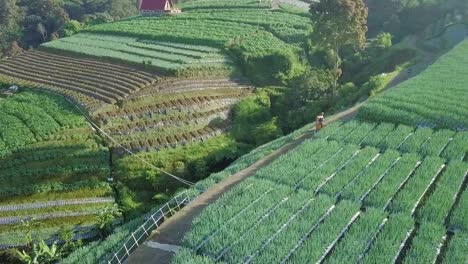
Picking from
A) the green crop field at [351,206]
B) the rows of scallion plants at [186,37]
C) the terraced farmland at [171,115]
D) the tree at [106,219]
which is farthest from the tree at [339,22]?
the tree at [106,219]

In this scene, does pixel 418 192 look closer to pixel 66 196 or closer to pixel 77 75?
pixel 66 196

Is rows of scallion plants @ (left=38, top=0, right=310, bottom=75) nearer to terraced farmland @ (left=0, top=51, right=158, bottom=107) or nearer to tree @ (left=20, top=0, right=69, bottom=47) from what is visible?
terraced farmland @ (left=0, top=51, right=158, bottom=107)

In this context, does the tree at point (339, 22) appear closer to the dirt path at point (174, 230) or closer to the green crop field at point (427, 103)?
the green crop field at point (427, 103)

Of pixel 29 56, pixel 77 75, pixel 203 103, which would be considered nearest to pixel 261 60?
pixel 203 103

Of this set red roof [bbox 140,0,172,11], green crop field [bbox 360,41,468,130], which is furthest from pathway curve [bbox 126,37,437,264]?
red roof [bbox 140,0,172,11]

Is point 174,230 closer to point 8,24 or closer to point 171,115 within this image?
point 171,115

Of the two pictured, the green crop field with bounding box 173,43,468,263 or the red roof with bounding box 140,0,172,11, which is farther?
the red roof with bounding box 140,0,172,11
